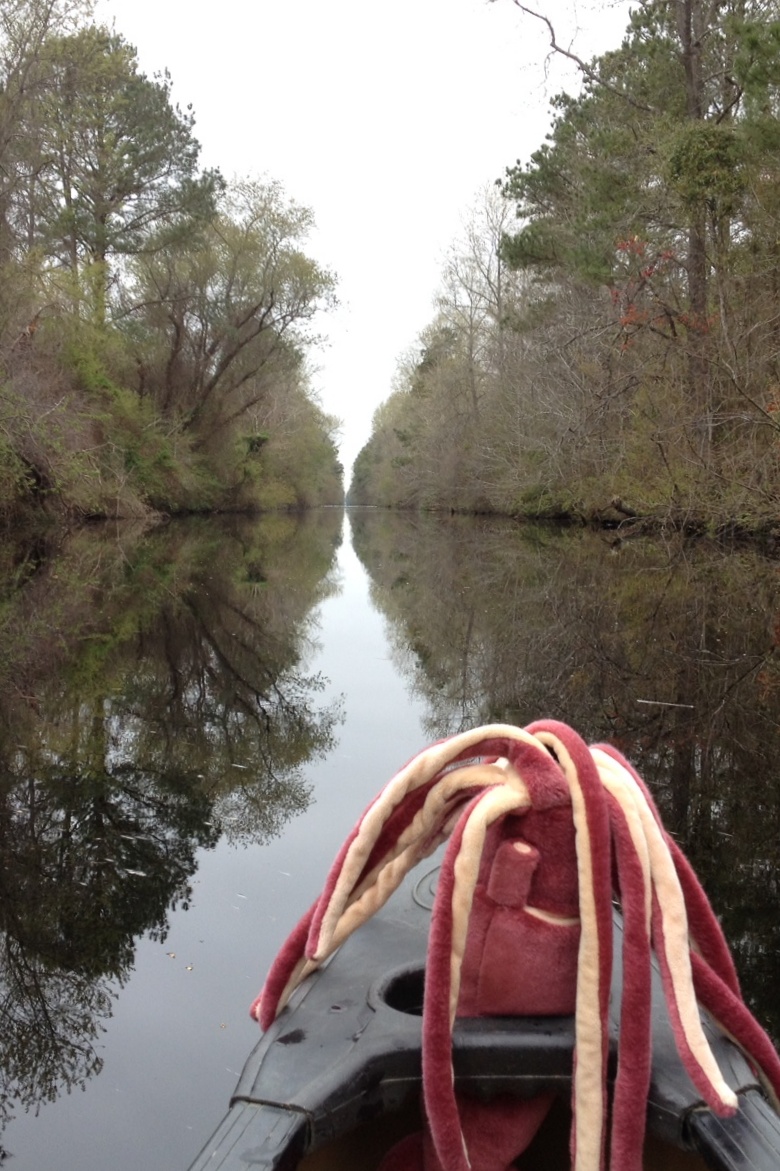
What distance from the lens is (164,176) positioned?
2980 cm

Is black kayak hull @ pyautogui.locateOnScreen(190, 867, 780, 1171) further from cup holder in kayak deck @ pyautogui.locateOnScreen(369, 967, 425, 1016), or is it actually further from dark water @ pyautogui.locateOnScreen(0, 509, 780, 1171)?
dark water @ pyautogui.locateOnScreen(0, 509, 780, 1171)

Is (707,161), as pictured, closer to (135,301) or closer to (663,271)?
(663,271)

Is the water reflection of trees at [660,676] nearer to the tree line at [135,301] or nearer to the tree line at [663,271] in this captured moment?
the tree line at [663,271]

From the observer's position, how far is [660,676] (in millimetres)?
6336

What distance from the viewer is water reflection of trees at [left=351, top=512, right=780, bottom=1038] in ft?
11.4

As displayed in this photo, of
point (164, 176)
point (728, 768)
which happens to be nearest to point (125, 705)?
point (728, 768)

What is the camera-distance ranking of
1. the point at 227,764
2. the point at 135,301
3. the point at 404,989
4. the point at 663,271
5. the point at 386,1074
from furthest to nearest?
the point at 135,301
the point at 663,271
the point at 227,764
the point at 404,989
the point at 386,1074

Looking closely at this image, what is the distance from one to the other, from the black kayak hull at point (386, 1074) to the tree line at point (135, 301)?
15578 mm

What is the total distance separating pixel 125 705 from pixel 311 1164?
437 centimetres

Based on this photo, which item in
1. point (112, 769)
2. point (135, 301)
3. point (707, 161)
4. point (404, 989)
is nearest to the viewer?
point (404, 989)

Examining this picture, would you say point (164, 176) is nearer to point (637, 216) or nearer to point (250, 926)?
point (637, 216)

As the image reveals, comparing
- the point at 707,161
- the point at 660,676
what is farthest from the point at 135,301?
the point at 660,676

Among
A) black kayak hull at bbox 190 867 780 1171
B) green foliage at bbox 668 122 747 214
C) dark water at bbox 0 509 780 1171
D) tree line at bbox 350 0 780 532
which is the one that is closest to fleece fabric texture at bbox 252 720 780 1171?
black kayak hull at bbox 190 867 780 1171

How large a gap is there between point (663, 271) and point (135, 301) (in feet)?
59.0
